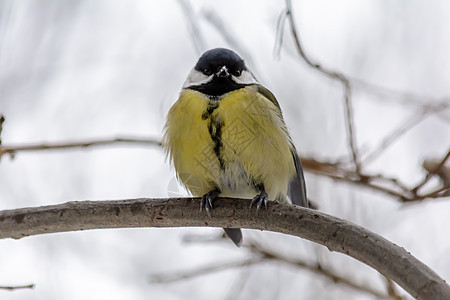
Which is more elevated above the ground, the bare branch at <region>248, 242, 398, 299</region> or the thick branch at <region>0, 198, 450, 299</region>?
the thick branch at <region>0, 198, 450, 299</region>

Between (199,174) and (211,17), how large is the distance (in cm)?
74

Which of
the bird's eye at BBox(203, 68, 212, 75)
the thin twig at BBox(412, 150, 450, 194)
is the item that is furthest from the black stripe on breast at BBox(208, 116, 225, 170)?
the thin twig at BBox(412, 150, 450, 194)

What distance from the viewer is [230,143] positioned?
2311 millimetres

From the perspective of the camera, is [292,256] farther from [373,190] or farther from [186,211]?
[186,211]

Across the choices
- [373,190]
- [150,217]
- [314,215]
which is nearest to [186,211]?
[150,217]

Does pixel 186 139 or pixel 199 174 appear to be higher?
pixel 186 139

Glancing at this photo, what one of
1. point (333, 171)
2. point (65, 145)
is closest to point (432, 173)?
point (333, 171)

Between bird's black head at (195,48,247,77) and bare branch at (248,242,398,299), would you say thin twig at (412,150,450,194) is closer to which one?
bare branch at (248,242,398,299)

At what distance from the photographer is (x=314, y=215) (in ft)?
5.68

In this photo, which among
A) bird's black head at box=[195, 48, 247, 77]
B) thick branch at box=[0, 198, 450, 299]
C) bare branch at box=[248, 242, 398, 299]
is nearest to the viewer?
thick branch at box=[0, 198, 450, 299]

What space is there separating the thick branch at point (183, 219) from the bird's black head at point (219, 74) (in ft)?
2.10

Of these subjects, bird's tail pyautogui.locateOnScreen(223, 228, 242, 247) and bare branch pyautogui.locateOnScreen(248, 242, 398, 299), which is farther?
bird's tail pyautogui.locateOnScreen(223, 228, 242, 247)

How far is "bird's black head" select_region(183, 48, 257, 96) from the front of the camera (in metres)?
2.57

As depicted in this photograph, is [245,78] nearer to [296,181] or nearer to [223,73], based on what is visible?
[223,73]
